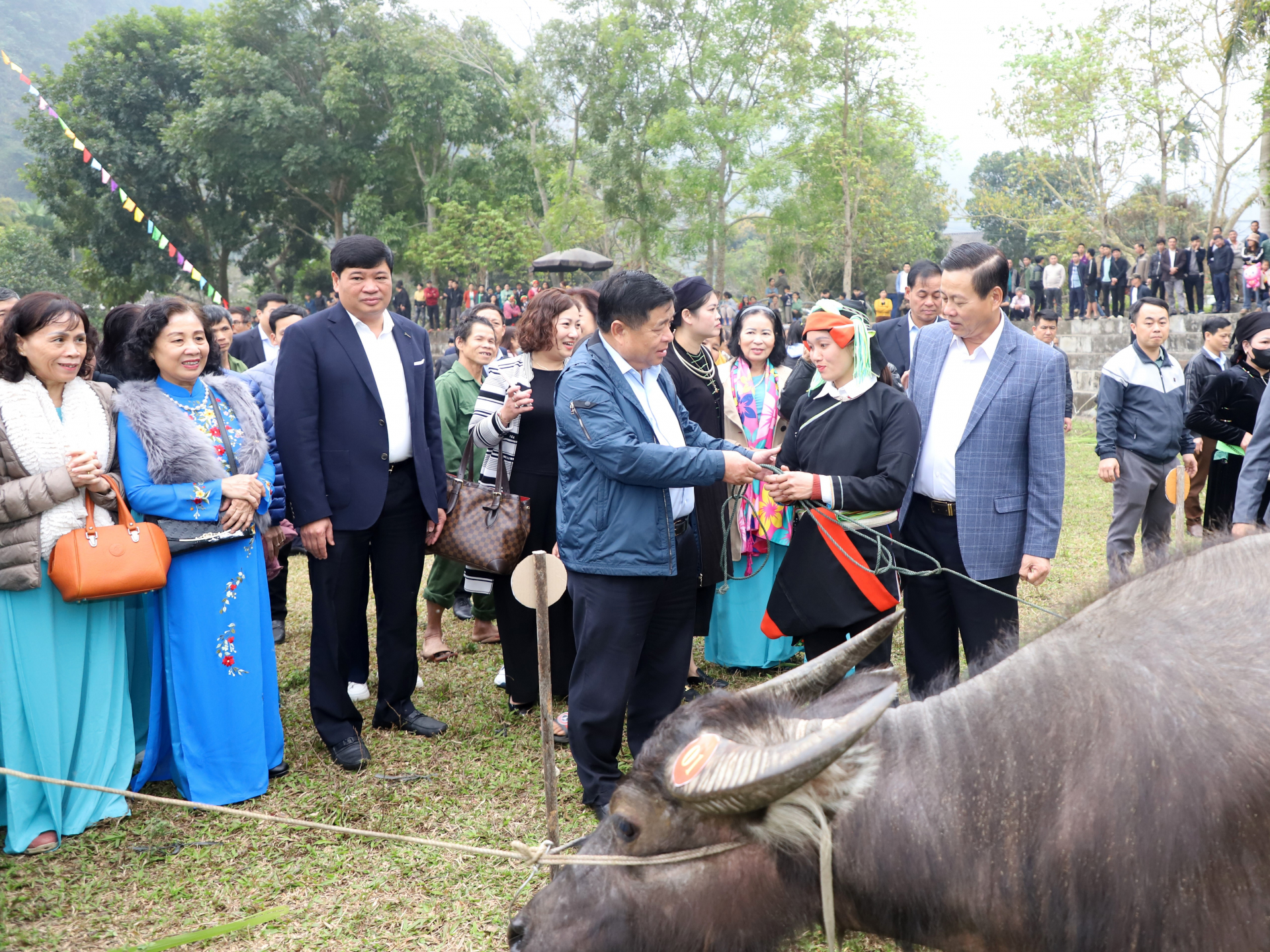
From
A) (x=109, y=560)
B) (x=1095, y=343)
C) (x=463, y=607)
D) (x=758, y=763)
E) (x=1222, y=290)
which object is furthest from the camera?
(x=1095, y=343)

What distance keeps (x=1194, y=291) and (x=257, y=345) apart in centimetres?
2023

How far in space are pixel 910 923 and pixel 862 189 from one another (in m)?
29.8

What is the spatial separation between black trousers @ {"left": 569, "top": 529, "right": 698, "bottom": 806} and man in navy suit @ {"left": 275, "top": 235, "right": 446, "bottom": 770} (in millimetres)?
1171

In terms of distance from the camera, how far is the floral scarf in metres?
5.36

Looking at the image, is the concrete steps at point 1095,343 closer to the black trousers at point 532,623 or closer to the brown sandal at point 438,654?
the brown sandal at point 438,654

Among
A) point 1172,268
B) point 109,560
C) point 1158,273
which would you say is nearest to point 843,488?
point 109,560

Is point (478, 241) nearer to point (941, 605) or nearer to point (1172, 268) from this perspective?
point (1172, 268)

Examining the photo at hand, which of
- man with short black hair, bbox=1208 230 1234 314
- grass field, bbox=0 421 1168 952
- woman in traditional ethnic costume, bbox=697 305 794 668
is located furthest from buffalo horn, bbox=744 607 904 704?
man with short black hair, bbox=1208 230 1234 314

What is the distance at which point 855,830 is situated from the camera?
1.96 meters

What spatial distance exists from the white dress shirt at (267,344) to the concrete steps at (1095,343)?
14976mm

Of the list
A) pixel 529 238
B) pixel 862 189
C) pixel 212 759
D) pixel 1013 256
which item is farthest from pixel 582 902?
pixel 1013 256

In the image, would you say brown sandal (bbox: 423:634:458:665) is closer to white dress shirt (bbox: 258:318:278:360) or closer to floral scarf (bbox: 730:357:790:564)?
floral scarf (bbox: 730:357:790:564)

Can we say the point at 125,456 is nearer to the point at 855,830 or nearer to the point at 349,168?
the point at 855,830

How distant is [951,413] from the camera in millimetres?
3660
